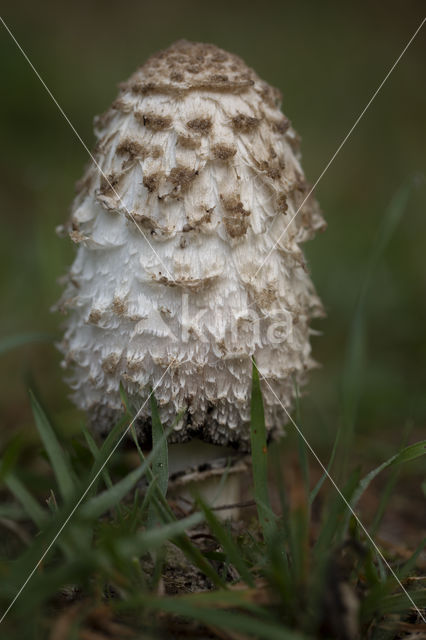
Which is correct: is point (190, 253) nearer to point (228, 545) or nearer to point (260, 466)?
point (260, 466)

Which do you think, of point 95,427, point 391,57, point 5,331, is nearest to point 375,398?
point 95,427

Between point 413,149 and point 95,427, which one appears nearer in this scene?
point 95,427

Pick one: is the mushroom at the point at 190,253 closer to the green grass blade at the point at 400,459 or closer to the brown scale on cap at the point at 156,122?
the brown scale on cap at the point at 156,122

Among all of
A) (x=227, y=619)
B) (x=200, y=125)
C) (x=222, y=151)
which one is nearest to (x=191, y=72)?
(x=200, y=125)

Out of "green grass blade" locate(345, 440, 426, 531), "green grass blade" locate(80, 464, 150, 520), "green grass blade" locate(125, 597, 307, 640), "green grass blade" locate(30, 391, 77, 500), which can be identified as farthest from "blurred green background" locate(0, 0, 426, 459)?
"green grass blade" locate(125, 597, 307, 640)

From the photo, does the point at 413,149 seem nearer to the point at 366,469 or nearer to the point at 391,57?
the point at 391,57

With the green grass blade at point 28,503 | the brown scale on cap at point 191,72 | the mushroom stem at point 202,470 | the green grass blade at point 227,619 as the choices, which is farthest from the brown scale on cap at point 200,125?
the green grass blade at point 227,619
